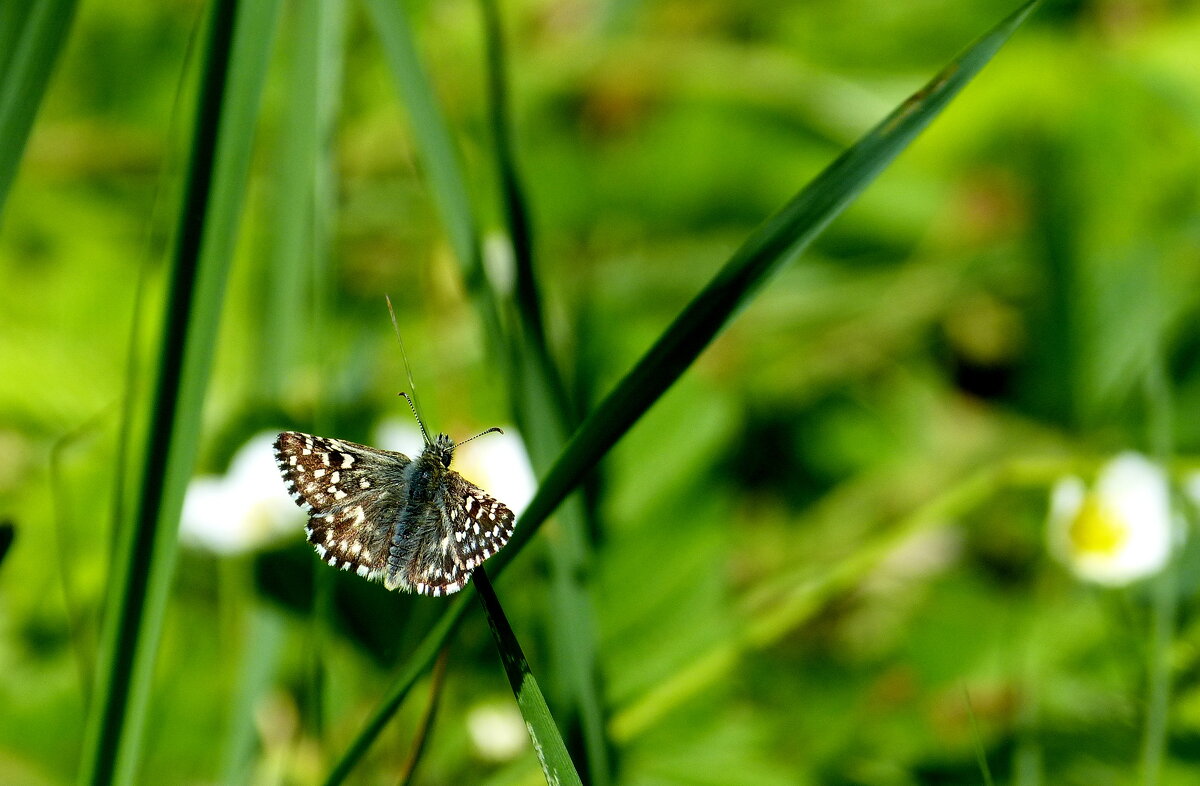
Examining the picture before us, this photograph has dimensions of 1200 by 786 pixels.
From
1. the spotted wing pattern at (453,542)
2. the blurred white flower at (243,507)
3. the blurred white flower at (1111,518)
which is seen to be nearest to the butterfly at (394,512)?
the spotted wing pattern at (453,542)

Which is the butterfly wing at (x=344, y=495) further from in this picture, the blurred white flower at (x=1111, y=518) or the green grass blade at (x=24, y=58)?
the blurred white flower at (x=1111, y=518)

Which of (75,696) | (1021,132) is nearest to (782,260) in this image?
(75,696)

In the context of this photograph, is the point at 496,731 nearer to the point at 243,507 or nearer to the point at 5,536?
the point at 243,507

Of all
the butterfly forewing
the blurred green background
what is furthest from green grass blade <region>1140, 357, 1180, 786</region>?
the butterfly forewing

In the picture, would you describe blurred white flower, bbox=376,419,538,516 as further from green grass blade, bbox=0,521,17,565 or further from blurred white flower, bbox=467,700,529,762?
green grass blade, bbox=0,521,17,565

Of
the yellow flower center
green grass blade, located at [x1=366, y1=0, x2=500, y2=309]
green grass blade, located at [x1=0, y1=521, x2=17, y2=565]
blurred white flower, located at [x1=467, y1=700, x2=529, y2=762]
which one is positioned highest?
the yellow flower center

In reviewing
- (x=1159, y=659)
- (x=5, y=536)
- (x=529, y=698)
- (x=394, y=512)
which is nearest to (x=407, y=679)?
(x=529, y=698)
